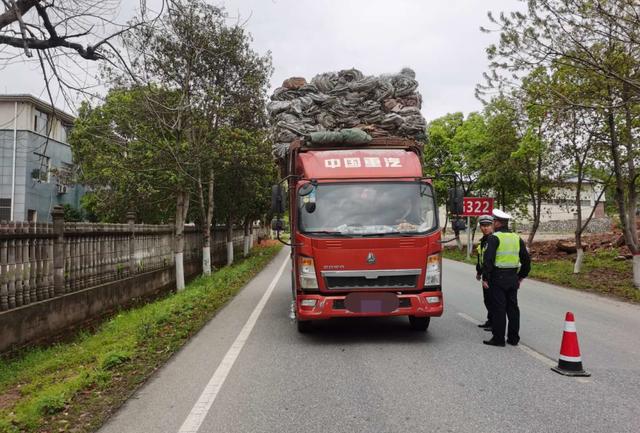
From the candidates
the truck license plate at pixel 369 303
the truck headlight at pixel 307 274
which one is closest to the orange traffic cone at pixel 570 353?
the truck license plate at pixel 369 303

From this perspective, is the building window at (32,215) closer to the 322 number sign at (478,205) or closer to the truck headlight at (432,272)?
the 322 number sign at (478,205)

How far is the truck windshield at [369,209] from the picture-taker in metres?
7.06

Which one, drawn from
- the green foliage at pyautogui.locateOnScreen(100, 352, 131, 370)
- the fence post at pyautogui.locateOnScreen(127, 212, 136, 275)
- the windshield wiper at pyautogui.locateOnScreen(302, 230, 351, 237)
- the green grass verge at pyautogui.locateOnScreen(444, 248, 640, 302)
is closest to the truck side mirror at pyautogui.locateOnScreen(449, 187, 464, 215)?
the windshield wiper at pyautogui.locateOnScreen(302, 230, 351, 237)

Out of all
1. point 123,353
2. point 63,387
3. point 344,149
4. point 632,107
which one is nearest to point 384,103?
point 344,149

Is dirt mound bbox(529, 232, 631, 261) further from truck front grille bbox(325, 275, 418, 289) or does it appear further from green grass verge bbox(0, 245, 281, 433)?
green grass verge bbox(0, 245, 281, 433)

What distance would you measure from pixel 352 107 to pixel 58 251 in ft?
19.9

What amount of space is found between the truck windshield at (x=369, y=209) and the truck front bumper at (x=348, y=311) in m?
0.90

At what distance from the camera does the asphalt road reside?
Answer: 161 inches

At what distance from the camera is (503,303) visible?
691 cm

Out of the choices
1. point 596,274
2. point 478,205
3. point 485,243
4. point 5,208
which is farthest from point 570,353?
point 5,208

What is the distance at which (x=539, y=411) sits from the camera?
14.1 feet

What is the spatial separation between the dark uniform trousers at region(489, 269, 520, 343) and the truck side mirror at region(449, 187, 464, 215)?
1.05m

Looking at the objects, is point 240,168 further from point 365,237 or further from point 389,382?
point 389,382

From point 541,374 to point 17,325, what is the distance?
7165 millimetres
